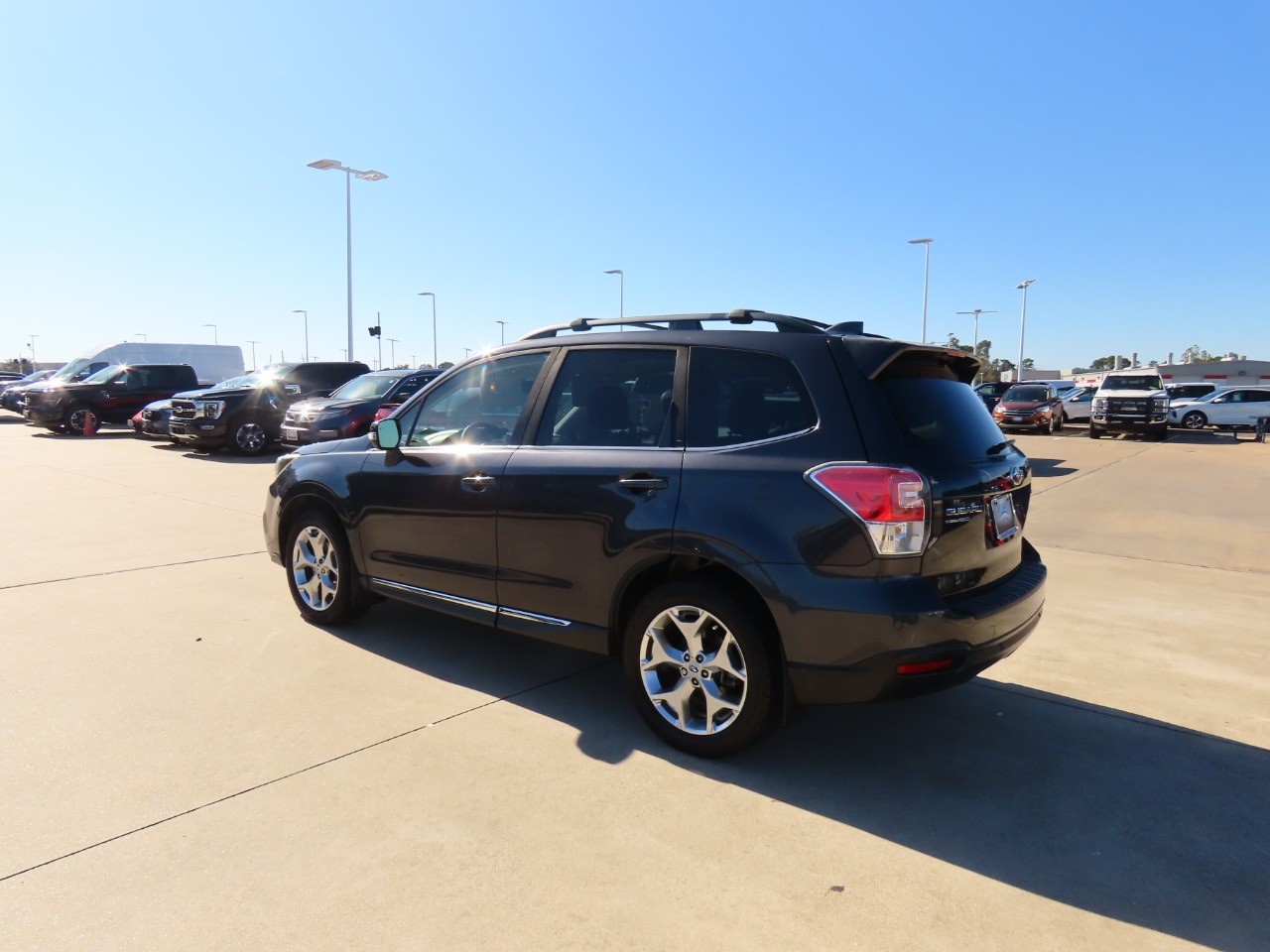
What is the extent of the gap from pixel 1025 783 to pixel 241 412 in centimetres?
1583

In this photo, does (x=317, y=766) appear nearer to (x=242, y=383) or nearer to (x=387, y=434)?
(x=387, y=434)

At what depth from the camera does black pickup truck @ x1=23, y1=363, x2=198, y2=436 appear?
20.4m

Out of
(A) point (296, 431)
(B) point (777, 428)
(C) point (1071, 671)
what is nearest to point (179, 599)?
Result: (B) point (777, 428)

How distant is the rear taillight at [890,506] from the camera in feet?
9.41

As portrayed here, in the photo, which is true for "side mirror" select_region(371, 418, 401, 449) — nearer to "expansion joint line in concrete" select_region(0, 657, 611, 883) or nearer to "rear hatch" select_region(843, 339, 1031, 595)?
"expansion joint line in concrete" select_region(0, 657, 611, 883)

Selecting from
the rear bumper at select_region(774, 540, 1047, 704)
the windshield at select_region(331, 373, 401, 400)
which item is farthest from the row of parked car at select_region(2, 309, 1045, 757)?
the windshield at select_region(331, 373, 401, 400)

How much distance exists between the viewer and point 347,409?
14070 millimetres

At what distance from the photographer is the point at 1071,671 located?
4.41 meters

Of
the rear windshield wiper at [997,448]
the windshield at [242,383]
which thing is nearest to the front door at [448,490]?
the rear windshield wiper at [997,448]

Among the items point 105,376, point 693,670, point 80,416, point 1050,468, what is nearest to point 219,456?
point 80,416

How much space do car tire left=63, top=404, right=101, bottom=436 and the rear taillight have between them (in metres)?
22.6

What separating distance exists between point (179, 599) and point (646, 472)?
3.89 m

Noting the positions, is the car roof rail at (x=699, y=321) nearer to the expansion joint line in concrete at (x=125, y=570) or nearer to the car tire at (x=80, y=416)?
the expansion joint line in concrete at (x=125, y=570)

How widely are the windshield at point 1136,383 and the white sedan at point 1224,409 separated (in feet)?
→ 16.9
